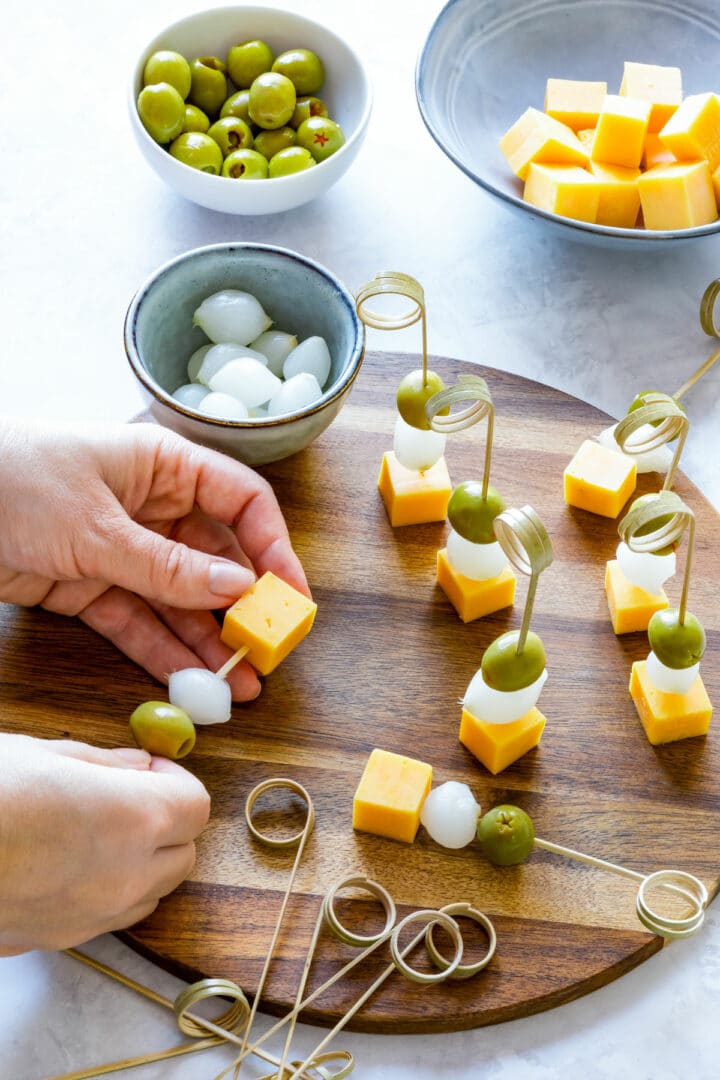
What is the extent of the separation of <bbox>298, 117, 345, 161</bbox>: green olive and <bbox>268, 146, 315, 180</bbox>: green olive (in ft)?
0.09

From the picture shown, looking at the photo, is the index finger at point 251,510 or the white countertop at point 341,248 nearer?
the index finger at point 251,510

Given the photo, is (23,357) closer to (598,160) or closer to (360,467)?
(360,467)

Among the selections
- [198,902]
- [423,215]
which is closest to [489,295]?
[423,215]

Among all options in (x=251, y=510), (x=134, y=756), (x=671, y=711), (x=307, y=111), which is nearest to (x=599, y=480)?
(x=671, y=711)

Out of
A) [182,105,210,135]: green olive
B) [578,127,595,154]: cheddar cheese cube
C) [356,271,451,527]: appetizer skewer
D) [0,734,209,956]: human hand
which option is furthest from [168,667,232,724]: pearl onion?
[578,127,595,154]: cheddar cheese cube

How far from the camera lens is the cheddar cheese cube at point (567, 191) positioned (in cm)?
174

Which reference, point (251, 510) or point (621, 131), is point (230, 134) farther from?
point (251, 510)

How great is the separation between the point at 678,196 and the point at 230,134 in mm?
688

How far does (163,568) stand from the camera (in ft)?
4.44

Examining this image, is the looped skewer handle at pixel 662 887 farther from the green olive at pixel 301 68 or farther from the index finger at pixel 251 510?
the green olive at pixel 301 68

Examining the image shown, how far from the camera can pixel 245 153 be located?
5.91ft

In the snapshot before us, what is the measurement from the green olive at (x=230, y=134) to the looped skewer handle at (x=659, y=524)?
37.1 inches

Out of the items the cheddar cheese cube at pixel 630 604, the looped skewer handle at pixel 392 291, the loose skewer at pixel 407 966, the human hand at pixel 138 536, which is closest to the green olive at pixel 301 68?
the looped skewer handle at pixel 392 291

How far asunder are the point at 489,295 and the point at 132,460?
2.44 feet
